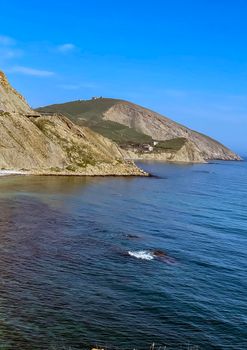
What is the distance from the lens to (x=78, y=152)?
130500 mm

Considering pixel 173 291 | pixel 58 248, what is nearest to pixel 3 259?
pixel 58 248

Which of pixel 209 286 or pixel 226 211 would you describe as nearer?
pixel 209 286

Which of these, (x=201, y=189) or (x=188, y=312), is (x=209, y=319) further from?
(x=201, y=189)

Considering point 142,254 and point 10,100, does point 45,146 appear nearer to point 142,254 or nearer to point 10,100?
point 10,100

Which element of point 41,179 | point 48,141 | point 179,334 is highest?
point 48,141

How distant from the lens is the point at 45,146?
4830 inches

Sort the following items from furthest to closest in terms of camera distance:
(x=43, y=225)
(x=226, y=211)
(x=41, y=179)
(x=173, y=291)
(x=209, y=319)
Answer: (x=41, y=179)
(x=226, y=211)
(x=43, y=225)
(x=173, y=291)
(x=209, y=319)

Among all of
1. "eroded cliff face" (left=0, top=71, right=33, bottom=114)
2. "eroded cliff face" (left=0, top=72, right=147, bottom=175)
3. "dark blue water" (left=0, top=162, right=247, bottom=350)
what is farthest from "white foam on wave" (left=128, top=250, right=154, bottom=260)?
"eroded cliff face" (left=0, top=71, right=33, bottom=114)

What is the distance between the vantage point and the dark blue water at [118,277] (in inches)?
1086

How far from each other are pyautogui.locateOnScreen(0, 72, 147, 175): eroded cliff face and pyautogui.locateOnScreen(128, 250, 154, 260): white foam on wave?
7133 centimetres

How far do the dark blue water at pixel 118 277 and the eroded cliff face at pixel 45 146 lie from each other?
41.0 metres

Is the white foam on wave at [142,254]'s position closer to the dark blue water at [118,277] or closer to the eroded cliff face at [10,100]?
the dark blue water at [118,277]

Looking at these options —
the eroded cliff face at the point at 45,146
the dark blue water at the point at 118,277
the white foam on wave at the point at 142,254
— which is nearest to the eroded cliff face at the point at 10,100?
the eroded cliff face at the point at 45,146

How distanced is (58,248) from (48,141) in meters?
82.3
